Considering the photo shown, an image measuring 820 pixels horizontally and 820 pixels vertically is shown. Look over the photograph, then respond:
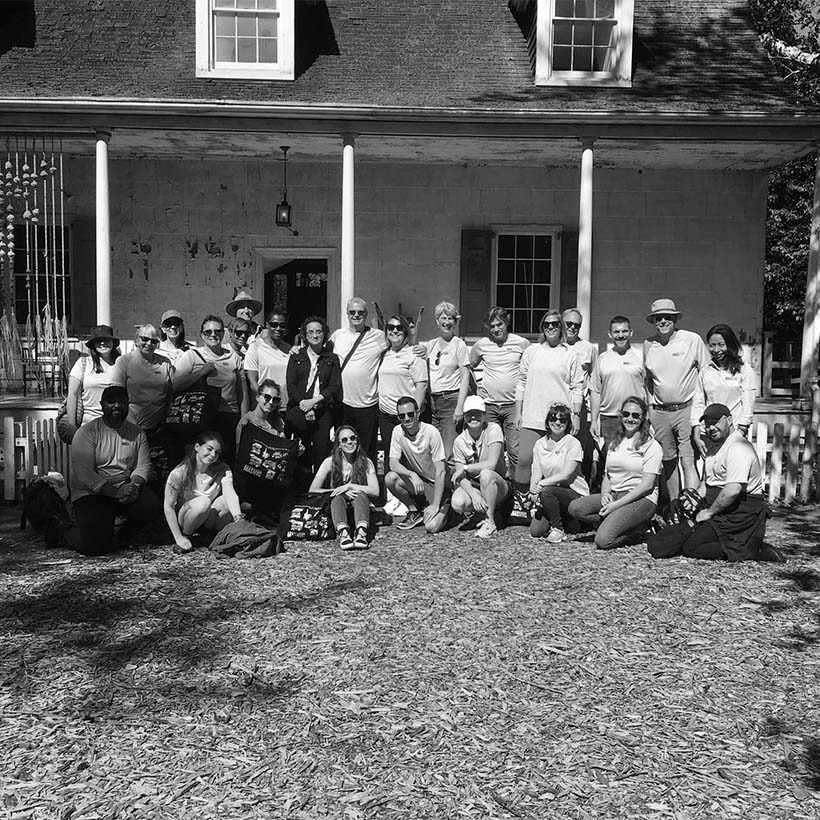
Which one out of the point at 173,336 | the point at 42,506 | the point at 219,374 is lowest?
the point at 42,506

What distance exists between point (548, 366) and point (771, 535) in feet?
7.81

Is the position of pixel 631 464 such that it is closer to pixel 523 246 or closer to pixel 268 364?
pixel 268 364

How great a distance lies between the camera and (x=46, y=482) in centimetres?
749

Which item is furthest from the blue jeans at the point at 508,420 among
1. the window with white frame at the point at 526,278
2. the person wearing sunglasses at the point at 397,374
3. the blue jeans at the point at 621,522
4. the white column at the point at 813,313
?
the window with white frame at the point at 526,278

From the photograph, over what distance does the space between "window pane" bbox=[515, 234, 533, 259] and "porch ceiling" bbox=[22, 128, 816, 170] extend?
1.03 m

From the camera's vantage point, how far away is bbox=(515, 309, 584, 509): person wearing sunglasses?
771cm

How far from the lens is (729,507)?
6805 millimetres

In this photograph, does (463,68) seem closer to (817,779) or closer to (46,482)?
(46,482)

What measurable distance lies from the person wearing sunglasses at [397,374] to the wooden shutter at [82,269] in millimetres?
6531

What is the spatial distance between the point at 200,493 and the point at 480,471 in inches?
88.8

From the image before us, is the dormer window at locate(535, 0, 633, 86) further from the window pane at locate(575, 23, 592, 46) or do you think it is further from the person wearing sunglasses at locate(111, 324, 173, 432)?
the person wearing sunglasses at locate(111, 324, 173, 432)

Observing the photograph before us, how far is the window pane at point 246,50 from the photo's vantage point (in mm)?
11445

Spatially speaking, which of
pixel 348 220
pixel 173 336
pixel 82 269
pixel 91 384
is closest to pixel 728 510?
pixel 173 336

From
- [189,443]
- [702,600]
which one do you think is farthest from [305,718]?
[189,443]
